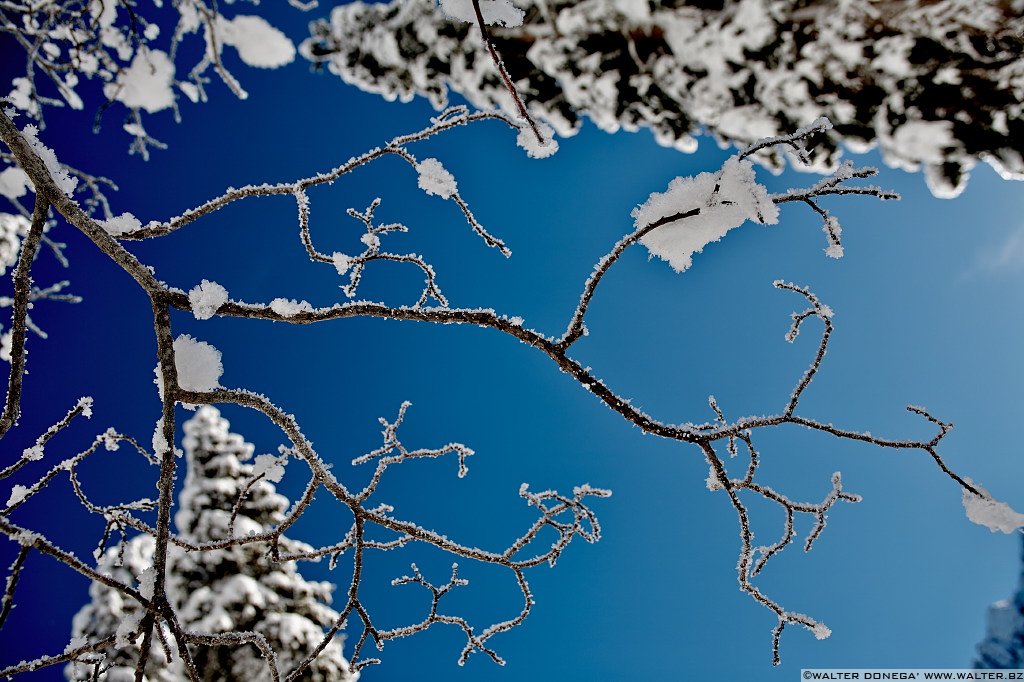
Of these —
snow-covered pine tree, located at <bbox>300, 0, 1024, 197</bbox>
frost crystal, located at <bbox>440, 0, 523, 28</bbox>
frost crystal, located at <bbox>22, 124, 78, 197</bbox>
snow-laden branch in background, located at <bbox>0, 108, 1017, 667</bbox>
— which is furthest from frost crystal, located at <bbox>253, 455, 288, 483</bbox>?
frost crystal, located at <bbox>440, 0, 523, 28</bbox>

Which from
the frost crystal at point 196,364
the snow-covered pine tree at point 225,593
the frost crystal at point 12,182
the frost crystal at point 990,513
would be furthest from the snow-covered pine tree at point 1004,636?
the frost crystal at point 12,182

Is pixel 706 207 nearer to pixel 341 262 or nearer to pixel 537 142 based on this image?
pixel 537 142

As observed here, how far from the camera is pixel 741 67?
6.49 ft

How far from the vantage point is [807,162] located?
129cm

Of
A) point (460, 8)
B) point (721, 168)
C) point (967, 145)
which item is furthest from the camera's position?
point (967, 145)

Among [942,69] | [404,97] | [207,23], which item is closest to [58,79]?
[404,97]

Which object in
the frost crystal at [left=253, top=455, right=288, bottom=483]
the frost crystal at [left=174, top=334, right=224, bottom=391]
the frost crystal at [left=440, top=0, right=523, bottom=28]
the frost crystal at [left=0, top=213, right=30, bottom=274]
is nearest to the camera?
the frost crystal at [left=440, top=0, right=523, bottom=28]

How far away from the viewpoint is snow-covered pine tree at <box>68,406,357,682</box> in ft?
21.0

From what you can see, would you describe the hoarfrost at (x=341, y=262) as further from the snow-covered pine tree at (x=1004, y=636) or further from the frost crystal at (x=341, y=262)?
the snow-covered pine tree at (x=1004, y=636)

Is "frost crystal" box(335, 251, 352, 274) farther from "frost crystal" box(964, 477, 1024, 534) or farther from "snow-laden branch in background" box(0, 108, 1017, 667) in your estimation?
"frost crystal" box(964, 477, 1024, 534)

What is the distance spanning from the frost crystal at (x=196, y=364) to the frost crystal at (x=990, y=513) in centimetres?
207

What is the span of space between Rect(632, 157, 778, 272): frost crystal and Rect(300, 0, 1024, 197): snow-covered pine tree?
1.09 ft

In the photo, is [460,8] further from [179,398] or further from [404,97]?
[404,97]

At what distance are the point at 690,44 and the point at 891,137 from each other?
2.64 ft
